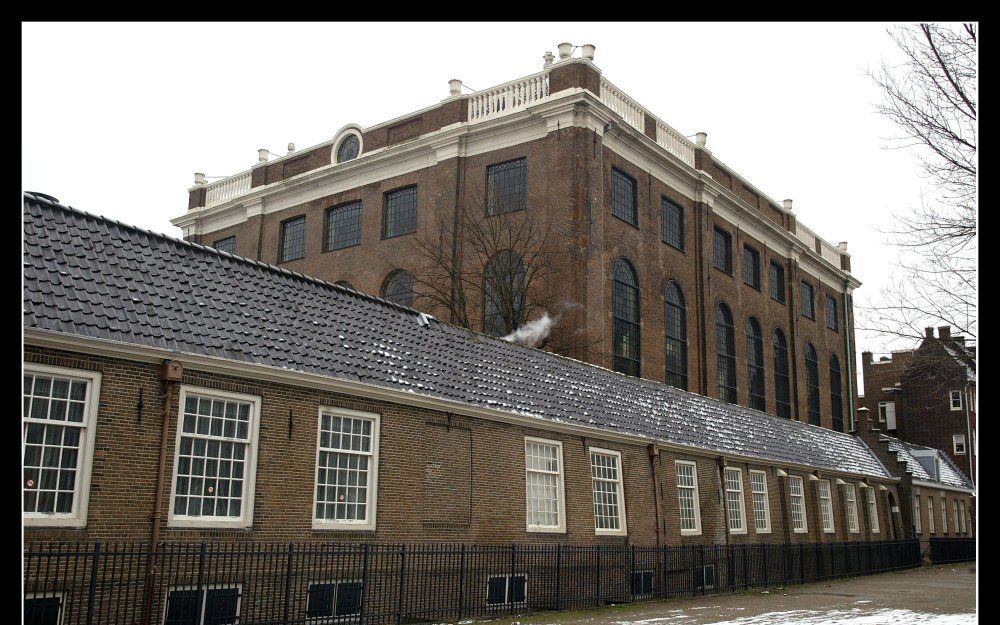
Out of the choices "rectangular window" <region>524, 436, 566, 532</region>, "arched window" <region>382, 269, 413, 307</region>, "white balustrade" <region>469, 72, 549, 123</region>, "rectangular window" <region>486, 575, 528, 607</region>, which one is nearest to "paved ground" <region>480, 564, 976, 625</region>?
"rectangular window" <region>486, 575, 528, 607</region>

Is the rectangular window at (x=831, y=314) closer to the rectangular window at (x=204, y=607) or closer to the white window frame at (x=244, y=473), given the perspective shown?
the white window frame at (x=244, y=473)

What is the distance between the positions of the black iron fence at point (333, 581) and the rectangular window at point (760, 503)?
19.2ft

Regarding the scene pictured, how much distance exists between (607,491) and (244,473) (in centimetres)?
994

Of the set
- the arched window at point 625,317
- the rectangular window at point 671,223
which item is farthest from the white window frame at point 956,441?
the arched window at point 625,317

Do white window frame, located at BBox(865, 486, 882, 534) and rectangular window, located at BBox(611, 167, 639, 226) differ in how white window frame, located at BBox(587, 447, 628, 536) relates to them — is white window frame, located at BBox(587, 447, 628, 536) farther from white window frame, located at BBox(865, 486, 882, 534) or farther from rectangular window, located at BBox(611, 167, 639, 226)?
white window frame, located at BBox(865, 486, 882, 534)

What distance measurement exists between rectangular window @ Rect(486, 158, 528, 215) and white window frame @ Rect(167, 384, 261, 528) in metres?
24.4

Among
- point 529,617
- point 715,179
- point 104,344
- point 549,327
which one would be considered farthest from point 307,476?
point 715,179

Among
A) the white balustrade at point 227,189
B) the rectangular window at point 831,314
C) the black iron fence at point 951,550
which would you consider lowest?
the black iron fence at point 951,550

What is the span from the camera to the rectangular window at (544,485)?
18375mm

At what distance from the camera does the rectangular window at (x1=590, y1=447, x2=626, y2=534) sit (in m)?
20.1

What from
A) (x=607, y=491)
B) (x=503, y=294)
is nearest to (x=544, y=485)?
(x=607, y=491)

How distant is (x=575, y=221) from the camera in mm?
34500

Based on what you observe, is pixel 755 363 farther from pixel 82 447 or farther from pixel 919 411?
pixel 82 447

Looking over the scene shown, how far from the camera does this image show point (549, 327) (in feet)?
112
